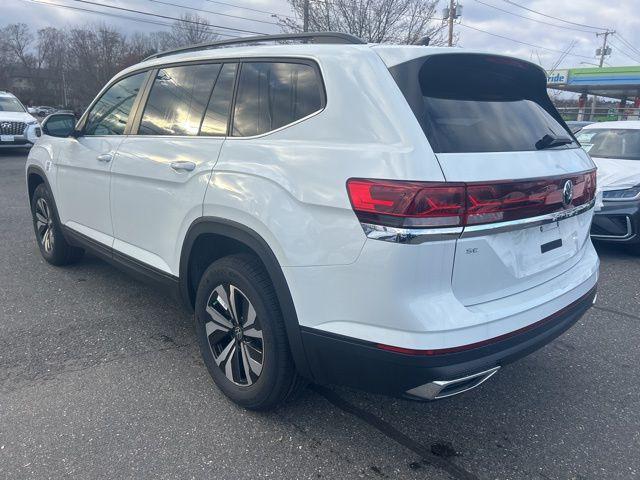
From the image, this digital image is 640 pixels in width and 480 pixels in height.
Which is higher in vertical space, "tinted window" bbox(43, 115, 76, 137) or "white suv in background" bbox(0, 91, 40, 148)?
"tinted window" bbox(43, 115, 76, 137)

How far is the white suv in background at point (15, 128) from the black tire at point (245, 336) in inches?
539

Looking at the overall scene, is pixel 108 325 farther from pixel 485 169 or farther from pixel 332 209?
pixel 485 169

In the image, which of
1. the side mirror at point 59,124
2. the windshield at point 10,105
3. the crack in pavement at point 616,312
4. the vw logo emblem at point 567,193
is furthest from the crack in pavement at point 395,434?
the windshield at point 10,105

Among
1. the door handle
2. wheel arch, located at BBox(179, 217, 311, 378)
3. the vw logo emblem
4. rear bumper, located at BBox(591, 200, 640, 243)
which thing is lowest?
rear bumper, located at BBox(591, 200, 640, 243)

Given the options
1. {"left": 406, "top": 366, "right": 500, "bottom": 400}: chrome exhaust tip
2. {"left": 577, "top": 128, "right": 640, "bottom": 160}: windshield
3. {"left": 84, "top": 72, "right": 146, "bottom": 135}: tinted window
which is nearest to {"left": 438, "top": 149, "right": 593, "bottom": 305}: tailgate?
{"left": 406, "top": 366, "right": 500, "bottom": 400}: chrome exhaust tip

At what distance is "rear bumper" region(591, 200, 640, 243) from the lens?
5.70 metres

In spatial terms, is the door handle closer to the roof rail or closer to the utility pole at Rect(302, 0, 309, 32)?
the roof rail

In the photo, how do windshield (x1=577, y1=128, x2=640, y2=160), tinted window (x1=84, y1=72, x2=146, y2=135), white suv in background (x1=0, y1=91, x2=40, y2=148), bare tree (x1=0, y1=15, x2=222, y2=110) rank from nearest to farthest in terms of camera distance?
tinted window (x1=84, y1=72, x2=146, y2=135) < windshield (x1=577, y1=128, x2=640, y2=160) < white suv in background (x1=0, y1=91, x2=40, y2=148) < bare tree (x1=0, y1=15, x2=222, y2=110)

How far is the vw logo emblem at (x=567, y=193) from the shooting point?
240cm

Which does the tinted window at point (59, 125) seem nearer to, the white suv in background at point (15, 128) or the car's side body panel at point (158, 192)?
the car's side body panel at point (158, 192)

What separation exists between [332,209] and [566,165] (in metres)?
1.23

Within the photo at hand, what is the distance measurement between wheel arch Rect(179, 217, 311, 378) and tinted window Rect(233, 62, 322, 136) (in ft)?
1.68

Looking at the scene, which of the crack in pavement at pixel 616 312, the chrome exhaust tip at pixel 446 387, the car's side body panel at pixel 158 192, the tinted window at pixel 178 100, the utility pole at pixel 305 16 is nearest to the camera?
the chrome exhaust tip at pixel 446 387

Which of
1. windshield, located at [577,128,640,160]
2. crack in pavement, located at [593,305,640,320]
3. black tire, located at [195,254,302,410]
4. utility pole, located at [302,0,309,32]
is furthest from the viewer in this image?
utility pole, located at [302,0,309,32]
